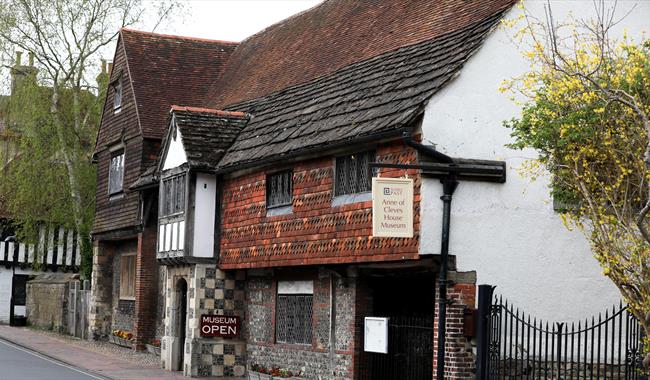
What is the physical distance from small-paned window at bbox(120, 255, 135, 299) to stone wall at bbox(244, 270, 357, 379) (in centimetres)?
974

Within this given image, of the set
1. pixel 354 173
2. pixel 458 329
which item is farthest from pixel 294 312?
pixel 458 329

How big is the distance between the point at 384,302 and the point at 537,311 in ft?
12.6

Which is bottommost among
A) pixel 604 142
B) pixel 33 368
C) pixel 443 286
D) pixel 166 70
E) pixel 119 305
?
pixel 33 368

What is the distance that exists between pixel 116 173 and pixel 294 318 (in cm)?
1387

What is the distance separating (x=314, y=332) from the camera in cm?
2273

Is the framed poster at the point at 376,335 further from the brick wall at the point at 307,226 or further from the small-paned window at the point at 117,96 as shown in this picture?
the small-paned window at the point at 117,96

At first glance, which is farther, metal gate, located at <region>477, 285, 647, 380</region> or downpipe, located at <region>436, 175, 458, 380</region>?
downpipe, located at <region>436, 175, 458, 380</region>

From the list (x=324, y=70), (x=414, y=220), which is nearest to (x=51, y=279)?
(x=324, y=70)

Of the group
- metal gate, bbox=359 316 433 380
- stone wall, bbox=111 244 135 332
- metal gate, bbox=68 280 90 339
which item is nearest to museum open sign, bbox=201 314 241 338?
metal gate, bbox=359 316 433 380

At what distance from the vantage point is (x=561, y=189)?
57.7 feet

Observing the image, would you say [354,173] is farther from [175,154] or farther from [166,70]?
[166,70]

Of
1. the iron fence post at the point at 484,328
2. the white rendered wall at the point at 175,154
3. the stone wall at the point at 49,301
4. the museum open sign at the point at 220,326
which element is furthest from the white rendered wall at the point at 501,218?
the stone wall at the point at 49,301

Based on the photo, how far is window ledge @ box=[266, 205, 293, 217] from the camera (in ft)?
75.0

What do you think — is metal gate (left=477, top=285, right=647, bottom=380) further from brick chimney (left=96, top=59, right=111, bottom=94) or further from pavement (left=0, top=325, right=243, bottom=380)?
brick chimney (left=96, top=59, right=111, bottom=94)
